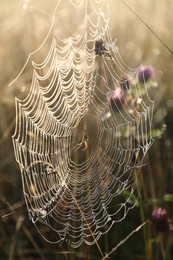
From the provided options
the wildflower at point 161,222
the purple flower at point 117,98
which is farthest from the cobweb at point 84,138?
the wildflower at point 161,222

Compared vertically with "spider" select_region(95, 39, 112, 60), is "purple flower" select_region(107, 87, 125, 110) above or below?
below

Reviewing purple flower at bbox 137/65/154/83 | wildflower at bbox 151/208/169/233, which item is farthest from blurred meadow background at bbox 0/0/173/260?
purple flower at bbox 137/65/154/83

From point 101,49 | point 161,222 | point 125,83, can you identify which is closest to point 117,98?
point 125,83

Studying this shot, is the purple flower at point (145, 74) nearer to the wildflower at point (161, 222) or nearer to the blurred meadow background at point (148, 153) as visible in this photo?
the blurred meadow background at point (148, 153)

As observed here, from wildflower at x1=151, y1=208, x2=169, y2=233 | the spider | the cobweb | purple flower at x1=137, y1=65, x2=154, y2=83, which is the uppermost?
the spider

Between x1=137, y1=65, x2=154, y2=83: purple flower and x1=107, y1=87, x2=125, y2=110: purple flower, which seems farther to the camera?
x1=137, y1=65, x2=154, y2=83: purple flower

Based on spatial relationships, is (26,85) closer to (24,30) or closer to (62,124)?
(62,124)

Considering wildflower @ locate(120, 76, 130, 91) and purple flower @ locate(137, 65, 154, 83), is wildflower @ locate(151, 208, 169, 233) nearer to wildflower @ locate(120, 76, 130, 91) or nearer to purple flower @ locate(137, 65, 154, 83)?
wildflower @ locate(120, 76, 130, 91)
